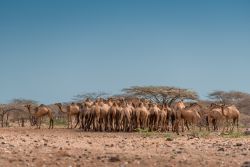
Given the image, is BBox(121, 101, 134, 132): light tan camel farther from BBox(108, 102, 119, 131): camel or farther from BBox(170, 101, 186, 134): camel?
BBox(170, 101, 186, 134): camel

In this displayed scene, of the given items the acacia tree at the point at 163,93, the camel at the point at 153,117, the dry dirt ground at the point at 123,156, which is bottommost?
the dry dirt ground at the point at 123,156

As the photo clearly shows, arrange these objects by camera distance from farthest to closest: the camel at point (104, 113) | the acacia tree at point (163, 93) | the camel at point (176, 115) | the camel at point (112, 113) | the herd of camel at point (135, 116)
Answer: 1. the acacia tree at point (163, 93)
2. the camel at point (104, 113)
3. the camel at point (112, 113)
4. the herd of camel at point (135, 116)
5. the camel at point (176, 115)

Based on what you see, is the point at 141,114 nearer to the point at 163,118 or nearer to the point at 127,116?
the point at 127,116

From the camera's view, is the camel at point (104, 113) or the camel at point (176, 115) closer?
the camel at point (176, 115)

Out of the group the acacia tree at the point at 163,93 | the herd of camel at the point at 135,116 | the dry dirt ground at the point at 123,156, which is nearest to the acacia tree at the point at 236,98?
the acacia tree at the point at 163,93

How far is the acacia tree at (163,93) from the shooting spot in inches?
1628

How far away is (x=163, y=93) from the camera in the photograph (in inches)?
1631

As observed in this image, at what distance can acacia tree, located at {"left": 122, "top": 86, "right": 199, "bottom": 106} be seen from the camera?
41344 mm

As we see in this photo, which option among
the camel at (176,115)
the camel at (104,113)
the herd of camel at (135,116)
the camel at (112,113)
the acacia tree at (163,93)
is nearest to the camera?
the camel at (176,115)

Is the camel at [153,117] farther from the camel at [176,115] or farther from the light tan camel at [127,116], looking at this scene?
the light tan camel at [127,116]

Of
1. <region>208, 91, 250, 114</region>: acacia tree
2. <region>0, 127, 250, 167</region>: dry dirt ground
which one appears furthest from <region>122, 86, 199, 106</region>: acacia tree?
<region>0, 127, 250, 167</region>: dry dirt ground

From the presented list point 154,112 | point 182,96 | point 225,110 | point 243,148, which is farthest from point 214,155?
point 182,96

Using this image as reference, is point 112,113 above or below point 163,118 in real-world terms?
above

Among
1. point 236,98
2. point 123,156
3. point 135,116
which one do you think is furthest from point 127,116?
point 236,98
